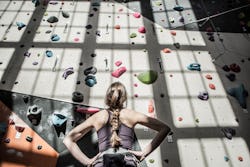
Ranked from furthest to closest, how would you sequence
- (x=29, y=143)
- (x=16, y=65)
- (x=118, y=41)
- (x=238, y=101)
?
(x=118, y=41)
(x=16, y=65)
(x=238, y=101)
(x=29, y=143)

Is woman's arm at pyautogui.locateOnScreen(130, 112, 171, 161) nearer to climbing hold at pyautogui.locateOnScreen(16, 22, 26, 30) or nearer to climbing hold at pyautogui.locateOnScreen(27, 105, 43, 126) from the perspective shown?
climbing hold at pyautogui.locateOnScreen(27, 105, 43, 126)

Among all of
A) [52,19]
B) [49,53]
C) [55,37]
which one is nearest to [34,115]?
[49,53]

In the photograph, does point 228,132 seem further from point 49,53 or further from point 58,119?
point 49,53

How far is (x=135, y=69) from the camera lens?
15.2ft

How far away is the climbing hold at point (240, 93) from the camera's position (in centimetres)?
421

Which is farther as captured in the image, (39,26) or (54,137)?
(39,26)

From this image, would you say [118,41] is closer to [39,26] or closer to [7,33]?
[39,26]

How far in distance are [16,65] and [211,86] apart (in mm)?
3149

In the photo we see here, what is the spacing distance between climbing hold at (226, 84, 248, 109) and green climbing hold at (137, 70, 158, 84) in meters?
1.15

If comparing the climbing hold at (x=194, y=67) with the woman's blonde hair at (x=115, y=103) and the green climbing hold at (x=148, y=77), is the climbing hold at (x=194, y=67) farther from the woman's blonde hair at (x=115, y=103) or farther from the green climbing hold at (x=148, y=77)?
the woman's blonde hair at (x=115, y=103)

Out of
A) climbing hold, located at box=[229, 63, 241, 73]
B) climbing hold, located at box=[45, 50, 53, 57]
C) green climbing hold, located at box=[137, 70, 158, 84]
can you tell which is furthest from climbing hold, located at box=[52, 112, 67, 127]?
climbing hold, located at box=[229, 63, 241, 73]

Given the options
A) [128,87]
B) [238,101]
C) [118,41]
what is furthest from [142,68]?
[238,101]

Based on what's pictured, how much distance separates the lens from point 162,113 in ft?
13.4

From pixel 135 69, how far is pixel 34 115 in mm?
1722
